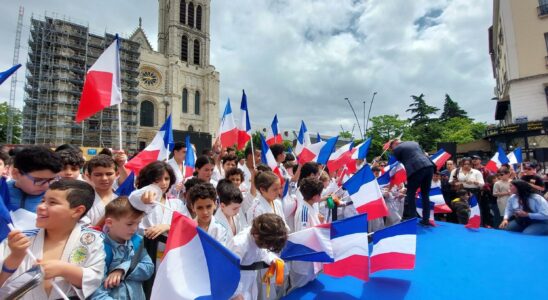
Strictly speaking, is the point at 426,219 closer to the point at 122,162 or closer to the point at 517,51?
the point at 122,162

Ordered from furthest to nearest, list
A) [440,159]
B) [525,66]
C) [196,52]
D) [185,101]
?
[196,52] < [185,101] < [525,66] < [440,159]

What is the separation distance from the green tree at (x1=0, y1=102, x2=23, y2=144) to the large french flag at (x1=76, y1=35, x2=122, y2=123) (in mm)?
40002

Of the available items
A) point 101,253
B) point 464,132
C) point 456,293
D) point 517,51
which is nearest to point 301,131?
point 456,293

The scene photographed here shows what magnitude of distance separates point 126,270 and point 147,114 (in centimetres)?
4438

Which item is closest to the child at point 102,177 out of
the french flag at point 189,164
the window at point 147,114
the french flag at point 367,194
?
the french flag at point 189,164

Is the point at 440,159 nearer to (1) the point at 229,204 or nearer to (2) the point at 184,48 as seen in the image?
(1) the point at 229,204

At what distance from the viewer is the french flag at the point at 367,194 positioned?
3.74m

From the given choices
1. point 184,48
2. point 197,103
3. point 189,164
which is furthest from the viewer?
point 184,48

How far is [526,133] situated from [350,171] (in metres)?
15.8

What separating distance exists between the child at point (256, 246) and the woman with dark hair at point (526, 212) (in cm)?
455

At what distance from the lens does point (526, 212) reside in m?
4.40

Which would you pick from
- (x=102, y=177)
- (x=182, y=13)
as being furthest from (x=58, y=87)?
(x=102, y=177)

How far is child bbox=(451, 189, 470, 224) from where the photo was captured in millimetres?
5824

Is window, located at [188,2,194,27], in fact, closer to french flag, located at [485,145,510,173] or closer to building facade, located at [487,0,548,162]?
building facade, located at [487,0,548,162]
